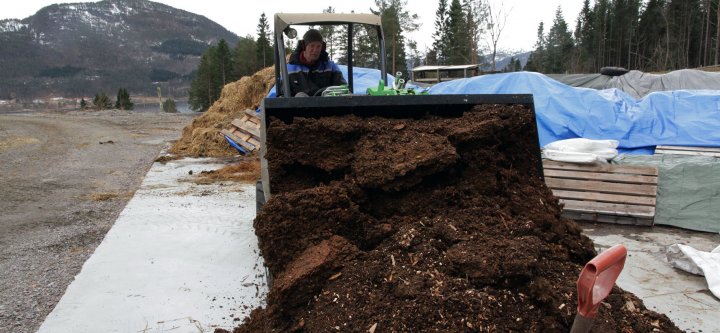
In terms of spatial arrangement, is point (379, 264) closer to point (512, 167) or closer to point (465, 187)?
point (465, 187)

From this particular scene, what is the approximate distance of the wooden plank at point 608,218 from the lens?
5.54 meters

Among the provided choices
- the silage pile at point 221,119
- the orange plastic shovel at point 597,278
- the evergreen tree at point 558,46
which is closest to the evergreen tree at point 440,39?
the evergreen tree at point 558,46

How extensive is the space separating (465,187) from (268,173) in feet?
4.22

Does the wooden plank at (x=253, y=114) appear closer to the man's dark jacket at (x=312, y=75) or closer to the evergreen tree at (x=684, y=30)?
the man's dark jacket at (x=312, y=75)

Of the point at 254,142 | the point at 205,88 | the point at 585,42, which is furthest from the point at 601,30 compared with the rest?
the point at 254,142

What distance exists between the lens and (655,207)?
5.62 meters

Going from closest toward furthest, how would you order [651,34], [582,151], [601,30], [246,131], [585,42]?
1. [582,151]
2. [246,131]
3. [651,34]
4. [601,30]
5. [585,42]

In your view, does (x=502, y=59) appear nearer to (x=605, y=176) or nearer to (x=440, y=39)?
(x=440, y=39)

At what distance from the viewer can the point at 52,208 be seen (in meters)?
6.62

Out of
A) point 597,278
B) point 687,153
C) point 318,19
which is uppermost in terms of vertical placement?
point 318,19

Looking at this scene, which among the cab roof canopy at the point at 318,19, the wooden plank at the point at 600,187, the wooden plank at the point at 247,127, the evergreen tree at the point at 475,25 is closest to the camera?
the cab roof canopy at the point at 318,19

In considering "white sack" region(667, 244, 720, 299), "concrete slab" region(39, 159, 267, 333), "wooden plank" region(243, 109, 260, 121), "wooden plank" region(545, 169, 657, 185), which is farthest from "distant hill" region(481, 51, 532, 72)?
"concrete slab" region(39, 159, 267, 333)

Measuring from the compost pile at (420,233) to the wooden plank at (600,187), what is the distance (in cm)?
278

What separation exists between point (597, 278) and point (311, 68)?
3819 millimetres
